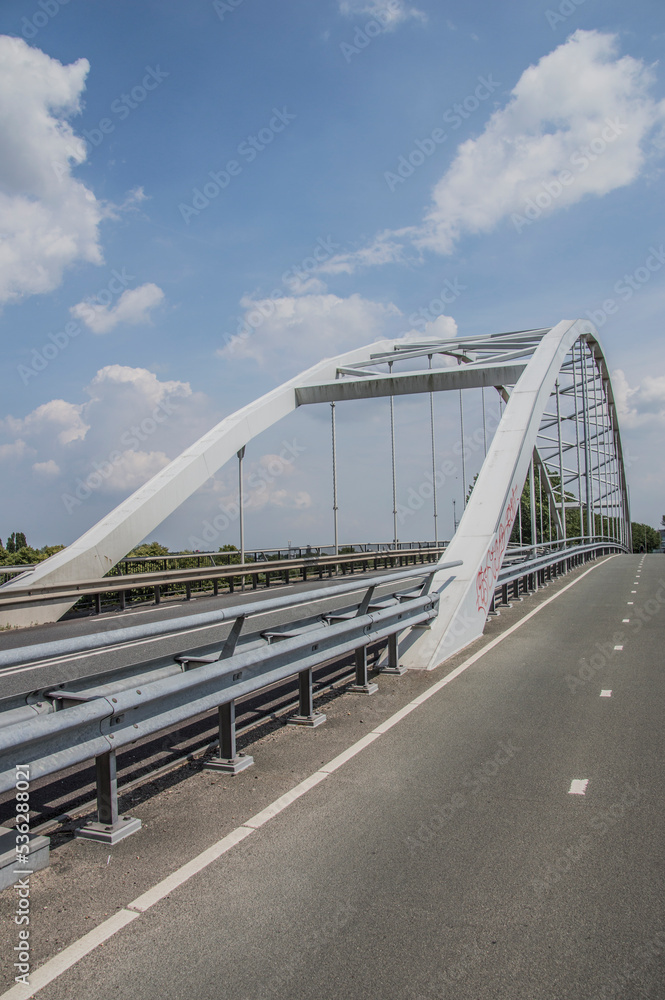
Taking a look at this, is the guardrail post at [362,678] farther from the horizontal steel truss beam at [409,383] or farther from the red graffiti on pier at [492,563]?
the horizontal steel truss beam at [409,383]

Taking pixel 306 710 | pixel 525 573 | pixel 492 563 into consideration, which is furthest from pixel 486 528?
pixel 306 710

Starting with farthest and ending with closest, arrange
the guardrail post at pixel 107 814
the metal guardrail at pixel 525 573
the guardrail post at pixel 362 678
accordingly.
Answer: the metal guardrail at pixel 525 573 → the guardrail post at pixel 362 678 → the guardrail post at pixel 107 814

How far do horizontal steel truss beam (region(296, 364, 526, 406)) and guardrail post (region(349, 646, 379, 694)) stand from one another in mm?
17694

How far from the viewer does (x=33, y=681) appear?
29.7 ft

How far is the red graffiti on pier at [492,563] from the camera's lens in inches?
428

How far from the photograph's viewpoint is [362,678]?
754cm

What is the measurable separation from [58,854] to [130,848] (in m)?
0.36

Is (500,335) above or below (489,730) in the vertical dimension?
above

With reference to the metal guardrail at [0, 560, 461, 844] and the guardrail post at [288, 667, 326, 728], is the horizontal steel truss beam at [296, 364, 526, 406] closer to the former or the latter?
the metal guardrail at [0, 560, 461, 844]

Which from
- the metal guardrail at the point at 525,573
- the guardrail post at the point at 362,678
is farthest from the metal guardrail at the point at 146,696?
the metal guardrail at the point at 525,573

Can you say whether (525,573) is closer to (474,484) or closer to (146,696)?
(474,484)

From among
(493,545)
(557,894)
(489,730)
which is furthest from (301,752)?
(493,545)

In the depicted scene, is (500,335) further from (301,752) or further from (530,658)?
(301,752)

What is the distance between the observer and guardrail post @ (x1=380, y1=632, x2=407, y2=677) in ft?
27.4
